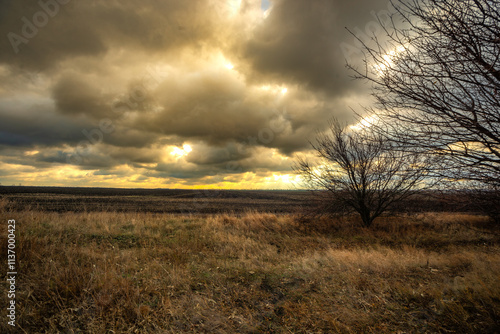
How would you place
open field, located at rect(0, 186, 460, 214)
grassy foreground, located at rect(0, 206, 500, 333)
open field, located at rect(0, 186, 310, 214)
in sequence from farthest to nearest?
open field, located at rect(0, 186, 310, 214) → open field, located at rect(0, 186, 460, 214) → grassy foreground, located at rect(0, 206, 500, 333)

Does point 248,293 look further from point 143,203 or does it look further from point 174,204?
point 143,203

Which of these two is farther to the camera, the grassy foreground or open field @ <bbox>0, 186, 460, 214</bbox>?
open field @ <bbox>0, 186, 460, 214</bbox>

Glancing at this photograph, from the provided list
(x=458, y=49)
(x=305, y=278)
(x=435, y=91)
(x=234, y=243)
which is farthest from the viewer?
(x=234, y=243)

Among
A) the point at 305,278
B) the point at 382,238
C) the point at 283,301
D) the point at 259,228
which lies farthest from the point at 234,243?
the point at 382,238

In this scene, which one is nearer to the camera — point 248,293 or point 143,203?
point 248,293

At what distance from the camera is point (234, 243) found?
9016mm

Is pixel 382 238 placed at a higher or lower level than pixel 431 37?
lower

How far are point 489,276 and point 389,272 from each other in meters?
1.76

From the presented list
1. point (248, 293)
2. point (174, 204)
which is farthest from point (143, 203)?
point (248, 293)

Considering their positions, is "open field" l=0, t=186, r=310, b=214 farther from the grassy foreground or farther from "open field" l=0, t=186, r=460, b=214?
the grassy foreground

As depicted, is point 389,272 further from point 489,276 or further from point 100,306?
point 100,306

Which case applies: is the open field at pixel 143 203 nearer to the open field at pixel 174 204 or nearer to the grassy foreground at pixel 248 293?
the open field at pixel 174 204

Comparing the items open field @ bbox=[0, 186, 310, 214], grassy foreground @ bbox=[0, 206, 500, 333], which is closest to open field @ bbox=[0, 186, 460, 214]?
open field @ bbox=[0, 186, 310, 214]

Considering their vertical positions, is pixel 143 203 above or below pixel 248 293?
Result: below
